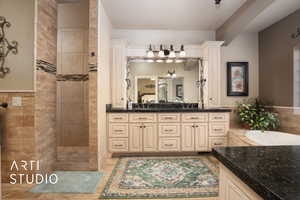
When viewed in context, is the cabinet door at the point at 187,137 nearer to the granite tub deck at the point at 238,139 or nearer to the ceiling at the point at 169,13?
the granite tub deck at the point at 238,139

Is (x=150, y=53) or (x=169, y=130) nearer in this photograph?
(x=169, y=130)

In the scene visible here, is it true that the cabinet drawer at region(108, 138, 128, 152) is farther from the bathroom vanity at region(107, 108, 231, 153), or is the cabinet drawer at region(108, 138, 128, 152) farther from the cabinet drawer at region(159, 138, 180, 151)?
the cabinet drawer at region(159, 138, 180, 151)

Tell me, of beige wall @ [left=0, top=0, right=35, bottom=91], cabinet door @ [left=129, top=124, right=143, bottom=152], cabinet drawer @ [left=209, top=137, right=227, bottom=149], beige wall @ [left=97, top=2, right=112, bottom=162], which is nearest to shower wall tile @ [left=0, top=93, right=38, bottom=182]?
beige wall @ [left=0, top=0, right=35, bottom=91]

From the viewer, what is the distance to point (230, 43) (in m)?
3.75

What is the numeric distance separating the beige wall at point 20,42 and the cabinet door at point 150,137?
1.88m

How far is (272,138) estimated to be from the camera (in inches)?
118

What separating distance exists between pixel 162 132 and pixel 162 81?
3.89 ft

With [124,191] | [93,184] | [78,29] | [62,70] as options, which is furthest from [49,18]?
[124,191]

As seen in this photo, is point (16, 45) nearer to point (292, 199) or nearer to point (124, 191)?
point (124, 191)

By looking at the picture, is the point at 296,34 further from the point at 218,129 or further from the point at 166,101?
the point at 166,101

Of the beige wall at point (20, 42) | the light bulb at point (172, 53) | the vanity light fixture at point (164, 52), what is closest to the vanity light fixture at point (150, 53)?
the vanity light fixture at point (164, 52)

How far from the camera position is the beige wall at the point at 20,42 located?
2.18 meters

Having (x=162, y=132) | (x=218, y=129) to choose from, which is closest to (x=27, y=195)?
(x=162, y=132)

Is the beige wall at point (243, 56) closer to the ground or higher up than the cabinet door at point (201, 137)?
higher up
